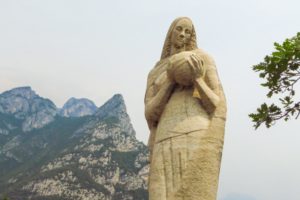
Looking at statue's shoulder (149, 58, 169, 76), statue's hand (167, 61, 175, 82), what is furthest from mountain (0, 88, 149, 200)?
statue's hand (167, 61, 175, 82)

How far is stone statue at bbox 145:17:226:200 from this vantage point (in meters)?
7.50

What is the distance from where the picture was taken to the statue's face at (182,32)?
870 cm

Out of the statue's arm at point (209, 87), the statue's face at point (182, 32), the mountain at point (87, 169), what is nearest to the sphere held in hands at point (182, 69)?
the statue's arm at point (209, 87)

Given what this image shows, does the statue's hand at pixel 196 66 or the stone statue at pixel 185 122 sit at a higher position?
the statue's hand at pixel 196 66

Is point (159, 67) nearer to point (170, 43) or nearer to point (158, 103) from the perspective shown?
point (170, 43)

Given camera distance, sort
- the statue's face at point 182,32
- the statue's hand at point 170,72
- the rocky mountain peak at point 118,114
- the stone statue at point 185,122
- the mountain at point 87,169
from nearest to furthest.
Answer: the stone statue at point 185,122 → the statue's hand at point 170,72 → the statue's face at point 182,32 → the mountain at point 87,169 → the rocky mountain peak at point 118,114

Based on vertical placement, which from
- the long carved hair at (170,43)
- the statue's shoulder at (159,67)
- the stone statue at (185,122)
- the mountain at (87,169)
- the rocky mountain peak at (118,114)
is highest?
the rocky mountain peak at (118,114)

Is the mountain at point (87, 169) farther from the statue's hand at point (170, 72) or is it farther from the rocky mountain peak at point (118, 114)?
the statue's hand at point (170, 72)

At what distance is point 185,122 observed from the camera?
25.9 ft

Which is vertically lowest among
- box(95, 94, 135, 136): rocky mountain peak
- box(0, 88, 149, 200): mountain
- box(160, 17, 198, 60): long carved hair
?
box(160, 17, 198, 60): long carved hair

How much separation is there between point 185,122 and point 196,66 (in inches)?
35.2

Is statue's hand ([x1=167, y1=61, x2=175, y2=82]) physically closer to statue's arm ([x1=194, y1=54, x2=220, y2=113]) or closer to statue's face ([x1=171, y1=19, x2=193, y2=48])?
statue's arm ([x1=194, y1=54, x2=220, y2=113])

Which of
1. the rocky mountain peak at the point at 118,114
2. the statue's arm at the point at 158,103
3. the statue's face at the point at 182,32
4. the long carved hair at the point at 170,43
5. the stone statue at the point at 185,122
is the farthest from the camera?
the rocky mountain peak at the point at 118,114

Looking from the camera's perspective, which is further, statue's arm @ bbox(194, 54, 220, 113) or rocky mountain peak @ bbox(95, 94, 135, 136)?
rocky mountain peak @ bbox(95, 94, 135, 136)
